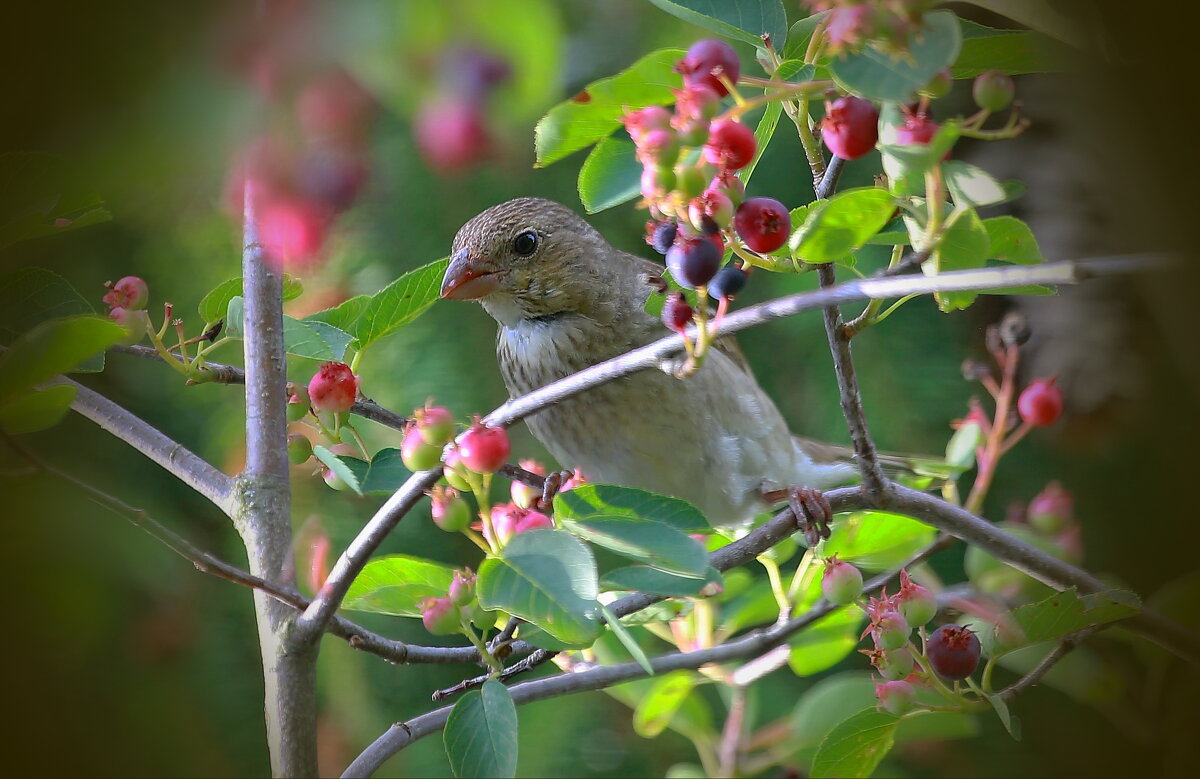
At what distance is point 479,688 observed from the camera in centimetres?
114

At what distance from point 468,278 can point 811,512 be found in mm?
828

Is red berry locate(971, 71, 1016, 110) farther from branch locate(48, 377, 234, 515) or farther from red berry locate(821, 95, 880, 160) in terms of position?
branch locate(48, 377, 234, 515)

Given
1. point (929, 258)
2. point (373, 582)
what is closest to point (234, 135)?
point (373, 582)

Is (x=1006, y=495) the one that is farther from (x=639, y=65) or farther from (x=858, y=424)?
(x=639, y=65)

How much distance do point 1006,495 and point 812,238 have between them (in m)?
1.72

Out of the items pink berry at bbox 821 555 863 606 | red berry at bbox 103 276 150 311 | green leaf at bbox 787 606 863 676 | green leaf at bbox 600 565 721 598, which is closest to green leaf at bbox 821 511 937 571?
green leaf at bbox 787 606 863 676

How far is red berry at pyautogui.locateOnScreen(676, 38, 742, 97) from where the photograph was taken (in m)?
0.94

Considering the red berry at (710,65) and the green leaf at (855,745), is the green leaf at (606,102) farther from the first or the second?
the green leaf at (855,745)

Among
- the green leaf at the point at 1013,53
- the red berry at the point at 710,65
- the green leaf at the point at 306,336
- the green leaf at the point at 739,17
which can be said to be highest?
the green leaf at the point at 739,17

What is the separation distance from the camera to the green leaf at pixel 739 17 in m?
1.01

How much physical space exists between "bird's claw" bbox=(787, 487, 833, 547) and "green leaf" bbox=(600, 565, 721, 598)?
276mm

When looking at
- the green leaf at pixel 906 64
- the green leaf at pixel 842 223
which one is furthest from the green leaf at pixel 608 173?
the green leaf at pixel 906 64

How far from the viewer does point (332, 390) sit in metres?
1.22

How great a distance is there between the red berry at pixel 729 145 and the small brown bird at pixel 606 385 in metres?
1.04
